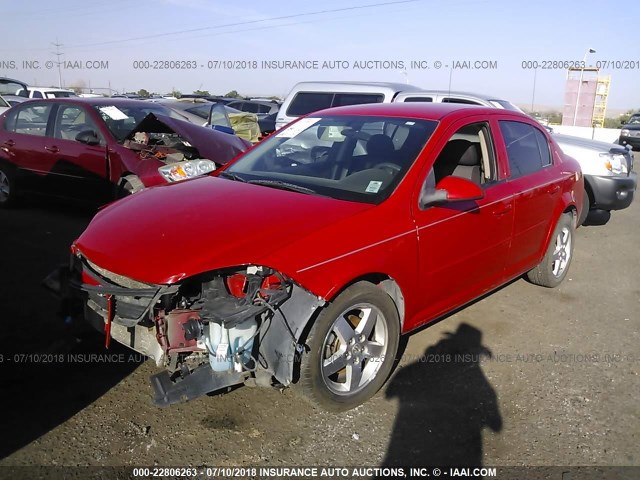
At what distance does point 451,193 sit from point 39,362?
2.89 metres

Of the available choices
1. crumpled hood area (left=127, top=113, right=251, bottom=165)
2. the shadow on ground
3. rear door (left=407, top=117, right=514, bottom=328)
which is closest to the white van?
crumpled hood area (left=127, top=113, right=251, bottom=165)

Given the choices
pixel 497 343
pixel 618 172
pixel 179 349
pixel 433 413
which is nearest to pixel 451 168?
pixel 497 343

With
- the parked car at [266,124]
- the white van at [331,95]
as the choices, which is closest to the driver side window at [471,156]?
the white van at [331,95]

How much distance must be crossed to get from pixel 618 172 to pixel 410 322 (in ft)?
18.9

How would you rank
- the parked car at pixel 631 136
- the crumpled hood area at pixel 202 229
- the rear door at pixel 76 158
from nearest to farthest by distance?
1. the crumpled hood area at pixel 202 229
2. the rear door at pixel 76 158
3. the parked car at pixel 631 136

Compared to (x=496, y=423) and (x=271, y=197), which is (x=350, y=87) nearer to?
(x=271, y=197)

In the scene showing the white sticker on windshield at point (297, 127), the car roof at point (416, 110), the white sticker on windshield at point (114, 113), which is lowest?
the white sticker on windshield at point (114, 113)

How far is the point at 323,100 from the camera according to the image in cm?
1048

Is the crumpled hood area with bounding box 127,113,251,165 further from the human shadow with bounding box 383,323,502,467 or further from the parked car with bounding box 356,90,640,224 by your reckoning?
the parked car with bounding box 356,90,640,224

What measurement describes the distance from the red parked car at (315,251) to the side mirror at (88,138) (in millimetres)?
3361

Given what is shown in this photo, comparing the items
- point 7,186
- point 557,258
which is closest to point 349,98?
point 7,186

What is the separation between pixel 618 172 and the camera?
7.73m

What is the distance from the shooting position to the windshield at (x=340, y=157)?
3.46m

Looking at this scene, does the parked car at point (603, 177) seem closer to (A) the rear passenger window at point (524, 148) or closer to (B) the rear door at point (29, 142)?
(A) the rear passenger window at point (524, 148)
